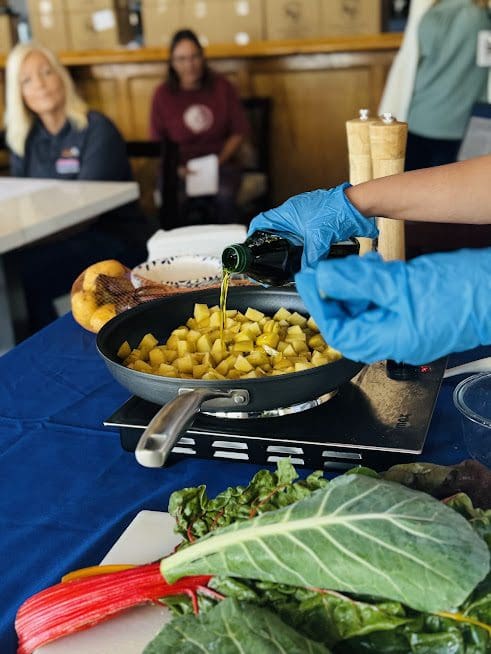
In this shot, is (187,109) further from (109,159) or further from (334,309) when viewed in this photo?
(334,309)

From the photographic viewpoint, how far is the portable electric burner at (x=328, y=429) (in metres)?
1.05

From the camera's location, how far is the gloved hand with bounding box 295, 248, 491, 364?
2.61 feet

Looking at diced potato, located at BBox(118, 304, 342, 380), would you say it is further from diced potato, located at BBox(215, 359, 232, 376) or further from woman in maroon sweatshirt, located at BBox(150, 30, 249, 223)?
woman in maroon sweatshirt, located at BBox(150, 30, 249, 223)

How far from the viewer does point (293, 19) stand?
4.80m

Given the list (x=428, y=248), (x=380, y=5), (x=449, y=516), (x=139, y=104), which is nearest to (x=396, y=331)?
(x=449, y=516)

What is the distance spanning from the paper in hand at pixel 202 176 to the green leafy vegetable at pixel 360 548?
3.65 m

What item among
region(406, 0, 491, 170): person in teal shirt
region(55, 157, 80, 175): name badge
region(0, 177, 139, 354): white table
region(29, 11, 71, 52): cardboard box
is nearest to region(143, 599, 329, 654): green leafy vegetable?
region(0, 177, 139, 354): white table

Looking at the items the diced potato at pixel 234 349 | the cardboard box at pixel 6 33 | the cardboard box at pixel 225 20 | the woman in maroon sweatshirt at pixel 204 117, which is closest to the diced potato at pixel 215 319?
the diced potato at pixel 234 349

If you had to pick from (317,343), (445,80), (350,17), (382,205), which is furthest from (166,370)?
(350,17)

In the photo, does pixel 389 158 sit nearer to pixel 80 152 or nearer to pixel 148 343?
pixel 148 343

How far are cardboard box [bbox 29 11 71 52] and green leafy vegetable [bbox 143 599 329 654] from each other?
5338mm

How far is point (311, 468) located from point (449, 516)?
1.33 ft

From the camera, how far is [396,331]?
0.81m

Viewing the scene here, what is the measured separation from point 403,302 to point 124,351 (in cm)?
60
